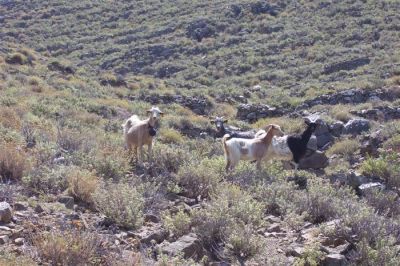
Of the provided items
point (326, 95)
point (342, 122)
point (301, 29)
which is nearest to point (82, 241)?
point (342, 122)

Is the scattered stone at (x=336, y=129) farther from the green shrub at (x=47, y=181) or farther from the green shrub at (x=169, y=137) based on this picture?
the green shrub at (x=47, y=181)

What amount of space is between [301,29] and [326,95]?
1250cm

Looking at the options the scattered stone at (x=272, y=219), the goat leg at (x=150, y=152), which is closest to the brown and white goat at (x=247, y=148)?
the goat leg at (x=150, y=152)

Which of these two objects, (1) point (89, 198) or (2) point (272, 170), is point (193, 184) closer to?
(1) point (89, 198)

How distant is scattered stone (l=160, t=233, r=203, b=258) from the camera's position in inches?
218

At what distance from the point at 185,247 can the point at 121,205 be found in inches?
40.6

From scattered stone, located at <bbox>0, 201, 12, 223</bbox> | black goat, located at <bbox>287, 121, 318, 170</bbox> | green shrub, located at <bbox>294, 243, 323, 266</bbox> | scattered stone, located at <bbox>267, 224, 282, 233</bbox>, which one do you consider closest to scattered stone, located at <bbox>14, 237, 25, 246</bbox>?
scattered stone, located at <bbox>0, 201, 12, 223</bbox>

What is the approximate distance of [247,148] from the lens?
11.2 meters

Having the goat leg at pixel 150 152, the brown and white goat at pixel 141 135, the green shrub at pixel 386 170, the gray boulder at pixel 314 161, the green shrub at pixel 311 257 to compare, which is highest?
the green shrub at pixel 311 257

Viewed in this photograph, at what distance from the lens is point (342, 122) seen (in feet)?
59.2

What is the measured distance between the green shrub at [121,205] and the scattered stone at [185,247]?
55 cm

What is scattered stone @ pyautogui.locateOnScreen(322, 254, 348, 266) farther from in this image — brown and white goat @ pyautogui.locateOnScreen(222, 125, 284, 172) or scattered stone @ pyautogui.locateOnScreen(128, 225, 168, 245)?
brown and white goat @ pyautogui.locateOnScreen(222, 125, 284, 172)

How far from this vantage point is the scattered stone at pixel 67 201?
6430 mm

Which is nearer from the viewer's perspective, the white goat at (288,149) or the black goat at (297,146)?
the white goat at (288,149)
